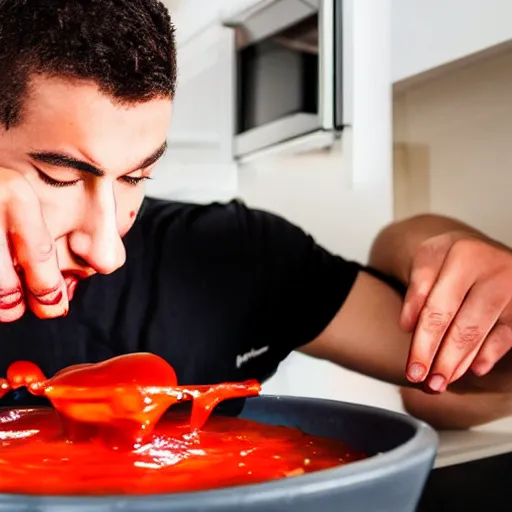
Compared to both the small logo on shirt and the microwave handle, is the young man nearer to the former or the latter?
the small logo on shirt

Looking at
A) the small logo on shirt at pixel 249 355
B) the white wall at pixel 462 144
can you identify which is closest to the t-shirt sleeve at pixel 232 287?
the small logo on shirt at pixel 249 355

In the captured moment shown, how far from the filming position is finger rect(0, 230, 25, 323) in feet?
1.60

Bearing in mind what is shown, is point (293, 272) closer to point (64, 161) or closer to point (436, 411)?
point (436, 411)

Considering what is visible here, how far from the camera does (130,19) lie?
500mm

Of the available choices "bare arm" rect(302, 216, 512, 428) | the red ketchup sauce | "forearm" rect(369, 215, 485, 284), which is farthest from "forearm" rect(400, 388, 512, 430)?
the red ketchup sauce

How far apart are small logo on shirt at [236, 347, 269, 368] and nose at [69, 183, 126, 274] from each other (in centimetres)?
18

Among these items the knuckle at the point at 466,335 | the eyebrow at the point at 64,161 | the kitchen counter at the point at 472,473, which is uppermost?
the eyebrow at the point at 64,161

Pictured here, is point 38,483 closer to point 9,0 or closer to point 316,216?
point 9,0

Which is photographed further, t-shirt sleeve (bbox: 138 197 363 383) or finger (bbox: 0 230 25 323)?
t-shirt sleeve (bbox: 138 197 363 383)

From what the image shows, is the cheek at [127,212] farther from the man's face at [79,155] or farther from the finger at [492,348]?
the finger at [492,348]

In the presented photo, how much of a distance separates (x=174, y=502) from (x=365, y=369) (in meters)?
0.46

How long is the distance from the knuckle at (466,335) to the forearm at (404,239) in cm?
9

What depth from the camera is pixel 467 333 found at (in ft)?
1.88

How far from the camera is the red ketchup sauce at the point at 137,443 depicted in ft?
0.97
